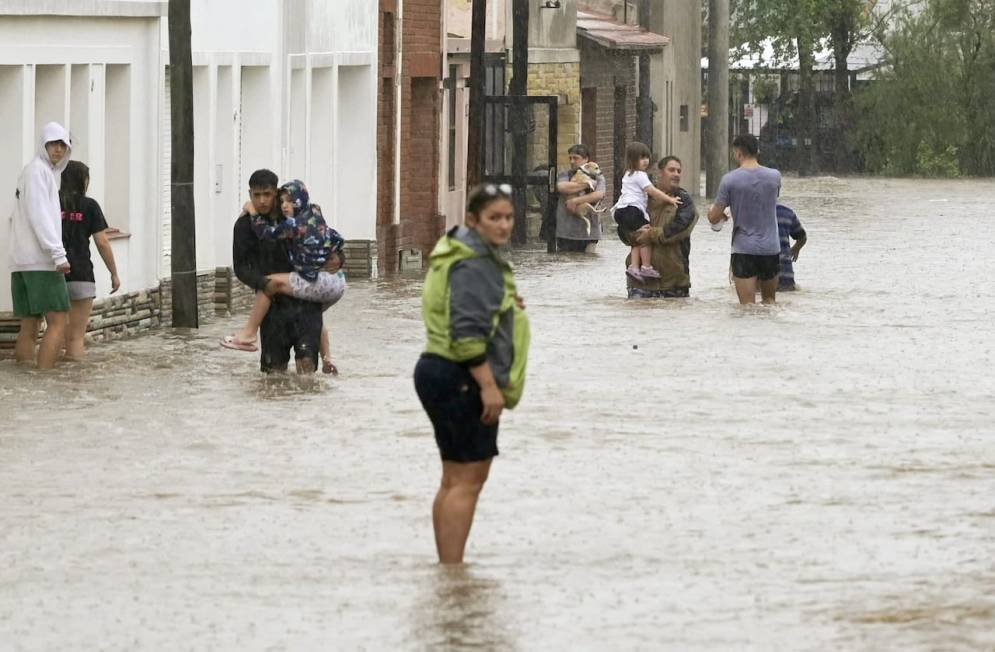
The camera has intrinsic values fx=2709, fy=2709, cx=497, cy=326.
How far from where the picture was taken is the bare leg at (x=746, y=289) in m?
22.6

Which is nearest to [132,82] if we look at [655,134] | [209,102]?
[209,102]

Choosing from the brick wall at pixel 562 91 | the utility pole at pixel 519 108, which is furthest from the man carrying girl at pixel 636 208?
the brick wall at pixel 562 91

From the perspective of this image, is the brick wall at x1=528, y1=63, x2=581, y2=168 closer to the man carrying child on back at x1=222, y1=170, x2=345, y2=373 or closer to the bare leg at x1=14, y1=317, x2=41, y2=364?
the bare leg at x1=14, y1=317, x2=41, y2=364

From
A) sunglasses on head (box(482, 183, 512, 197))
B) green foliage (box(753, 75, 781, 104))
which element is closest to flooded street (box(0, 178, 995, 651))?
sunglasses on head (box(482, 183, 512, 197))

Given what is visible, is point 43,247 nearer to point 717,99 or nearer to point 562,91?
point 562,91

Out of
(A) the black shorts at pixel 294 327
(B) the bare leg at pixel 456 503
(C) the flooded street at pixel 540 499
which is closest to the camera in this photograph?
(C) the flooded street at pixel 540 499

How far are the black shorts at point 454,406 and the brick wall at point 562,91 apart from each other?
114 ft

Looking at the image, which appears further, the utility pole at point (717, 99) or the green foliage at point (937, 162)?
the green foliage at point (937, 162)

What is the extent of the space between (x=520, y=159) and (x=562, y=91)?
8568 millimetres

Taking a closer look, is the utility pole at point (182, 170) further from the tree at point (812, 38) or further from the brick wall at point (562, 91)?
the tree at point (812, 38)

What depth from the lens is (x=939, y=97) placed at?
69.2 meters

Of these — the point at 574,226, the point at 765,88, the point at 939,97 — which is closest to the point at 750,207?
the point at 574,226

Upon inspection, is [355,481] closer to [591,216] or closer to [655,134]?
[591,216]

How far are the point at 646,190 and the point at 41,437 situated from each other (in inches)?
400
